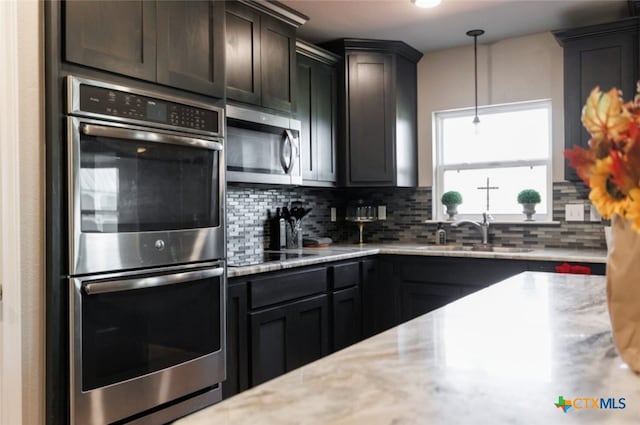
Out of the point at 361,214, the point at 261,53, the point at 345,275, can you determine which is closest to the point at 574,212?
the point at 361,214

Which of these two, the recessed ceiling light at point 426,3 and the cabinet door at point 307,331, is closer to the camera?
the cabinet door at point 307,331

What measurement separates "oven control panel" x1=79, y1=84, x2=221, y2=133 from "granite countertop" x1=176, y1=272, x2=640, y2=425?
1331 mm

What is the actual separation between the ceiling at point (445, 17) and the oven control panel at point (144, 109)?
1.29m

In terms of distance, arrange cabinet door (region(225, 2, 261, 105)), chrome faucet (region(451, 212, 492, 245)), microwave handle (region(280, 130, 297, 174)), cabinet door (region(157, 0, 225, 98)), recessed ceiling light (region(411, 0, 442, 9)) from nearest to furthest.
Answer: cabinet door (region(157, 0, 225, 98)) < cabinet door (region(225, 2, 261, 105)) < recessed ceiling light (region(411, 0, 442, 9)) < microwave handle (region(280, 130, 297, 174)) < chrome faucet (region(451, 212, 492, 245))

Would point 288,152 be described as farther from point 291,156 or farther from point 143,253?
point 143,253

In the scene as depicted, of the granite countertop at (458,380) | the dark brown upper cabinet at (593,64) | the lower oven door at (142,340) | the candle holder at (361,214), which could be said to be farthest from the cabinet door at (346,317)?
the granite countertop at (458,380)

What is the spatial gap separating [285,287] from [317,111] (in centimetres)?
148

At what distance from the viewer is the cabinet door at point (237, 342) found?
2.37 meters

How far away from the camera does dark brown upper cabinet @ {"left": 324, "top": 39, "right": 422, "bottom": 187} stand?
381 centimetres

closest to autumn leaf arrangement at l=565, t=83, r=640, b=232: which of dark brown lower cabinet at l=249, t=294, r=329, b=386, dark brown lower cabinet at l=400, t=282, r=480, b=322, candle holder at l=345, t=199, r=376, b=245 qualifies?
dark brown lower cabinet at l=249, t=294, r=329, b=386

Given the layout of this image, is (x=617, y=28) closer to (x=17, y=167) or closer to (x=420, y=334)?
(x=420, y=334)

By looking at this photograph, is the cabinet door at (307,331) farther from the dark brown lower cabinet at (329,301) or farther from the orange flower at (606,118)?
the orange flower at (606,118)

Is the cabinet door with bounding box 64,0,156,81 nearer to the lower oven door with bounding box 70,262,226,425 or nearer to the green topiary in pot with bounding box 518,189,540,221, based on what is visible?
the lower oven door with bounding box 70,262,226,425

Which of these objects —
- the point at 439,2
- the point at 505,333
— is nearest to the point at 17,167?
the point at 505,333
